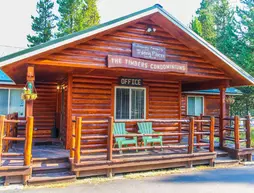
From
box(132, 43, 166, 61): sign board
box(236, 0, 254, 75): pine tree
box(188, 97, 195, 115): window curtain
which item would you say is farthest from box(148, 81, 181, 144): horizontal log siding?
box(236, 0, 254, 75): pine tree

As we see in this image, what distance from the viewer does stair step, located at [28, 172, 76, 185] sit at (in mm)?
5219

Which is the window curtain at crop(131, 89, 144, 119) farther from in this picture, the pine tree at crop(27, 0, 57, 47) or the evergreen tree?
the pine tree at crop(27, 0, 57, 47)

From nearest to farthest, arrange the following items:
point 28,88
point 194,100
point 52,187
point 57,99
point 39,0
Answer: point 52,187 → point 28,88 → point 57,99 → point 194,100 → point 39,0

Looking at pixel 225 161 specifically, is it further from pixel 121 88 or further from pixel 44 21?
pixel 44 21

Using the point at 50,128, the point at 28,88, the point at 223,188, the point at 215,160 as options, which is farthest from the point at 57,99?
the point at 223,188

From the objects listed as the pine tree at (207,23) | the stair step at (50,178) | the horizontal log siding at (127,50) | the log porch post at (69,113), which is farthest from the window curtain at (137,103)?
the pine tree at (207,23)

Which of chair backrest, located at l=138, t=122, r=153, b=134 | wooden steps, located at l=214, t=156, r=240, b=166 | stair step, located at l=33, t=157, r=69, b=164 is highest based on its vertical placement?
chair backrest, located at l=138, t=122, r=153, b=134

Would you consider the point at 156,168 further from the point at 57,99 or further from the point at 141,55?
the point at 57,99

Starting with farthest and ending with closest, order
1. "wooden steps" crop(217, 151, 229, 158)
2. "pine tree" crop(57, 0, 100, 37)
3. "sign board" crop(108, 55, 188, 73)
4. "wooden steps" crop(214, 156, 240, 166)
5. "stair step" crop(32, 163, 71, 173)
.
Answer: "pine tree" crop(57, 0, 100, 37), "wooden steps" crop(217, 151, 229, 158), "wooden steps" crop(214, 156, 240, 166), "sign board" crop(108, 55, 188, 73), "stair step" crop(32, 163, 71, 173)

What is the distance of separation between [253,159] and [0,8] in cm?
3217

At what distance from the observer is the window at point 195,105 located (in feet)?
45.8

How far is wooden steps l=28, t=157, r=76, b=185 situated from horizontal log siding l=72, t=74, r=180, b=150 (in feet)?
3.08

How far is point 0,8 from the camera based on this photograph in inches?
1148

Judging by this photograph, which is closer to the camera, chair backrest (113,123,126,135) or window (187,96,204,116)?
chair backrest (113,123,126,135)
